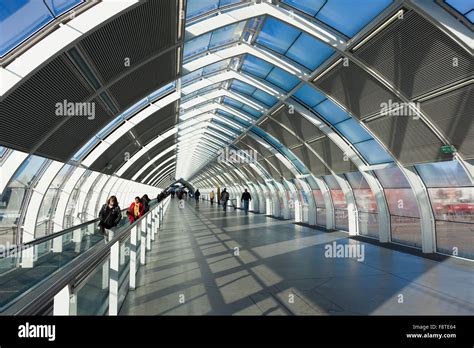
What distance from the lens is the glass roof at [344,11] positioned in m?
7.82

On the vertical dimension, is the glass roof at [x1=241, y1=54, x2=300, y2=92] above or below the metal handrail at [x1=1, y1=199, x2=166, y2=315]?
above

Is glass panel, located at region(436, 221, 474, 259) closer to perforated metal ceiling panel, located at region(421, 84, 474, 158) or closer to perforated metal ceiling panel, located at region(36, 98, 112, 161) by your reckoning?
perforated metal ceiling panel, located at region(421, 84, 474, 158)

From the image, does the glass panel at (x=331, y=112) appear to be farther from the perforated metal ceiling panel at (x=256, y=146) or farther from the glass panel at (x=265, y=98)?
the perforated metal ceiling panel at (x=256, y=146)

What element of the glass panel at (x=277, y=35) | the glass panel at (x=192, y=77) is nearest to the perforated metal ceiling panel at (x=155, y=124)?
the glass panel at (x=192, y=77)

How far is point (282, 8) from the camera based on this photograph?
9.48 metres

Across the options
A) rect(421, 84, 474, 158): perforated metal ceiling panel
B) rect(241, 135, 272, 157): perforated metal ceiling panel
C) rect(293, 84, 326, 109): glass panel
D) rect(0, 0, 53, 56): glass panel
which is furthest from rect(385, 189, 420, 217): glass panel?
rect(0, 0, 53, 56): glass panel

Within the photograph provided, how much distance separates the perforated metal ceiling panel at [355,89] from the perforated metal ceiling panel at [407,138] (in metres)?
0.58

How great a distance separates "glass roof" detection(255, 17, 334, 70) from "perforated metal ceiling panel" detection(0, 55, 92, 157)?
5821 mm

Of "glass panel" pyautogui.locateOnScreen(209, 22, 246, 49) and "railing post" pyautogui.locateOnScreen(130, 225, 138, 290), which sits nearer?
"railing post" pyautogui.locateOnScreen(130, 225, 138, 290)

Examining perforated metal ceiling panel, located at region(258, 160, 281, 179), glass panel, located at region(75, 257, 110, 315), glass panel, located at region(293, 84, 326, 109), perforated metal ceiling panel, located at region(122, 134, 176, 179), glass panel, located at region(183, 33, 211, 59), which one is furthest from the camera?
perforated metal ceiling panel, located at region(258, 160, 281, 179)

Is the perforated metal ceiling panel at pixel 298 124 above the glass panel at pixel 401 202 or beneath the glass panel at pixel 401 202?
above

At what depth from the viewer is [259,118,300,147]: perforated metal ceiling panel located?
18019 mm

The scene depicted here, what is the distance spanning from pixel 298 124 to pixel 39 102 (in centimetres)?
1125
